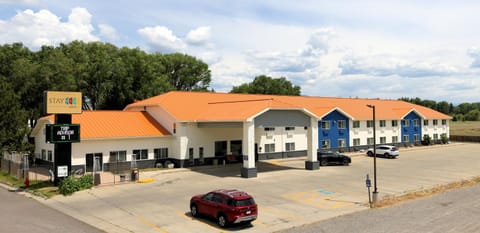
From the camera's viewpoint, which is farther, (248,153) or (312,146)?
(312,146)

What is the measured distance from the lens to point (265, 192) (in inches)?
1203

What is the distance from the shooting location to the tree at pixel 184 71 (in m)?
82.4

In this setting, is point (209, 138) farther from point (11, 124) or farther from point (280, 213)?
point (280, 213)

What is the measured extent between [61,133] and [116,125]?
10.0m

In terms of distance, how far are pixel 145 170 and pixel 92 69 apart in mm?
31413

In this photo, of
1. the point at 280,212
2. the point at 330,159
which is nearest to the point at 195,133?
Result: the point at 330,159

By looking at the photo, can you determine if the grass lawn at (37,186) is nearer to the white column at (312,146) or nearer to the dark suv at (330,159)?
the white column at (312,146)

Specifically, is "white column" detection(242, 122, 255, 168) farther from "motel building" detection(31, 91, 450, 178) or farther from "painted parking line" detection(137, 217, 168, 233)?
"painted parking line" detection(137, 217, 168, 233)

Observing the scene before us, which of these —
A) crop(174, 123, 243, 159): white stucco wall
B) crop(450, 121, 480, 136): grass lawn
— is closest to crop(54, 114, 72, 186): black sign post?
crop(174, 123, 243, 159): white stucco wall

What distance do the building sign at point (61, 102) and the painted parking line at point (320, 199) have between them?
741 inches

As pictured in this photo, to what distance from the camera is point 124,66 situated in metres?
68.2

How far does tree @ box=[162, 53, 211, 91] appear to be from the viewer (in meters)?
82.4

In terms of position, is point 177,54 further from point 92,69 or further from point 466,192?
point 466,192

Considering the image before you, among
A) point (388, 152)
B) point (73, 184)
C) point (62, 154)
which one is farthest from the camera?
point (388, 152)
